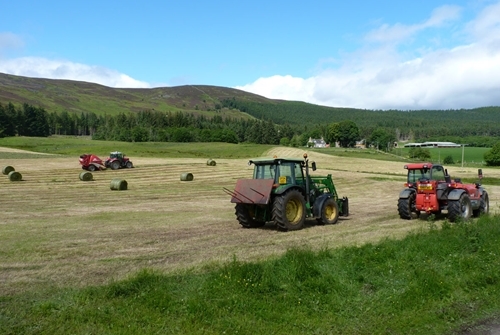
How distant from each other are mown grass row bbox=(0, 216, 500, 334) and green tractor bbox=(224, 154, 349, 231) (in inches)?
197

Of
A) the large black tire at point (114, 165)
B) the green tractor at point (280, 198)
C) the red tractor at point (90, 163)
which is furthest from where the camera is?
the large black tire at point (114, 165)

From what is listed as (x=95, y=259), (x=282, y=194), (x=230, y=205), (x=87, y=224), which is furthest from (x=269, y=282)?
(x=230, y=205)

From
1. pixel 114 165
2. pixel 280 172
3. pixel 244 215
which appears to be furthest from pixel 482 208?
pixel 114 165

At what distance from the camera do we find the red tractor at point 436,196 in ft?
53.7

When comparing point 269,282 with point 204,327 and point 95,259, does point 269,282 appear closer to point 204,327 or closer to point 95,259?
point 204,327

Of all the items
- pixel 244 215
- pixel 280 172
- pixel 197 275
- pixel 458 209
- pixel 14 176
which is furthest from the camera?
pixel 14 176

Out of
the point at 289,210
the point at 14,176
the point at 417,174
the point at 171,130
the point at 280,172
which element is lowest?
the point at 14,176

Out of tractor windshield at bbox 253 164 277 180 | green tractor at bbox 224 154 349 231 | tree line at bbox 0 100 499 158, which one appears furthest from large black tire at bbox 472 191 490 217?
tree line at bbox 0 100 499 158

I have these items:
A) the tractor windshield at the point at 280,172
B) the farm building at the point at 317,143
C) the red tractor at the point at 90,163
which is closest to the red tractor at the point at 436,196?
the tractor windshield at the point at 280,172

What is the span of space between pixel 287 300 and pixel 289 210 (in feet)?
25.5

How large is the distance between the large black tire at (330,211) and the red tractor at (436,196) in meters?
2.34

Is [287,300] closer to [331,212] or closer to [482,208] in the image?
[331,212]

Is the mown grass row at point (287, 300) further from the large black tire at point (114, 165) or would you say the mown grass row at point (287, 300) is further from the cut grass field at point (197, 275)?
the large black tire at point (114, 165)

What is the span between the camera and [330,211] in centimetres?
1673
